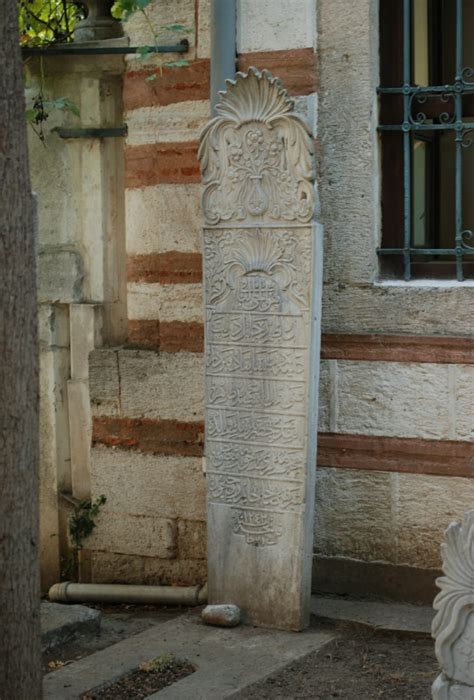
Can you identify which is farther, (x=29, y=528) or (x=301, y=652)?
(x=301, y=652)

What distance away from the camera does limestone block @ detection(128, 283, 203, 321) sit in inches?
253

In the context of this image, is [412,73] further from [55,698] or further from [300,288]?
[55,698]

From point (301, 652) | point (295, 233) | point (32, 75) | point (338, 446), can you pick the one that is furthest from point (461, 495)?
point (32, 75)

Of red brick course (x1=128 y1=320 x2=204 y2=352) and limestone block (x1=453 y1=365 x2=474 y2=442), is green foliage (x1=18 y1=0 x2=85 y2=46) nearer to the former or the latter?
red brick course (x1=128 y1=320 x2=204 y2=352)

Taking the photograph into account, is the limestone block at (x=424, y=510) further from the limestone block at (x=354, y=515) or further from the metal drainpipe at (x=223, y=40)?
the metal drainpipe at (x=223, y=40)

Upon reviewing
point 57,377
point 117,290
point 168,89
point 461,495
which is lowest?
point 461,495

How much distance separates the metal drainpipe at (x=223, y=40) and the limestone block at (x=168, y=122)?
0.99 ft

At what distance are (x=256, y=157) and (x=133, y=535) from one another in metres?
2.29

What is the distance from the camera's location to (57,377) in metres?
6.89

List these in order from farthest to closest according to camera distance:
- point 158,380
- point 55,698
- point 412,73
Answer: point 158,380 → point 412,73 → point 55,698

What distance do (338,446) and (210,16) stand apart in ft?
7.42

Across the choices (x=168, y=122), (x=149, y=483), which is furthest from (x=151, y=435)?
(x=168, y=122)

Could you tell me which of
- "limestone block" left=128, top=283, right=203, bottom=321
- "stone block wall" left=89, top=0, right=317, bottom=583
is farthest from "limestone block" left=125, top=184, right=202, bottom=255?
"limestone block" left=128, top=283, right=203, bottom=321

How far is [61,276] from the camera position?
6.84 metres
